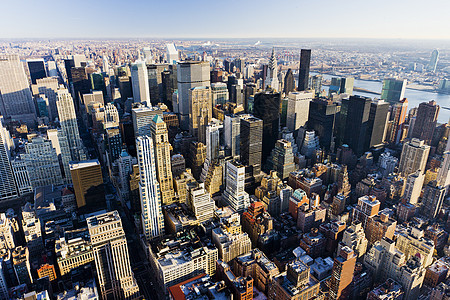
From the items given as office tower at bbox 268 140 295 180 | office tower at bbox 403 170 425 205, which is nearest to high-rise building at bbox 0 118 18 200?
office tower at bbox 268 140 295 180

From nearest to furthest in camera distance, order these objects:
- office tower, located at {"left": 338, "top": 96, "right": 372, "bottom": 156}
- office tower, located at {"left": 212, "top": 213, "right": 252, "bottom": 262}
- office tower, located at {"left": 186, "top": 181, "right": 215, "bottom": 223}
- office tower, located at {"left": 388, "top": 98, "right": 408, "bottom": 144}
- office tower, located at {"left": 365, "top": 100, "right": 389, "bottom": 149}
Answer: office tower, located at {"left": 212, "top": 213, "right": 252, "bottom": 262} → office tower, located at {"left": 186, "top": 181, "right": 215, "bottom": 223} → office tower, located at {"left": 338, "top": 96, "right": 372, "bottom": 156} → office tower, located at {"left": 365, "top": 100, "right": 389, "bottom": 149} → office tower, located at {"left": 388, "top": 98, "right": 408, "bottom": 144}

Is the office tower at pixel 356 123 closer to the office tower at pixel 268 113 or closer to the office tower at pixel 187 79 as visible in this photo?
the office tower at pixel 268 113

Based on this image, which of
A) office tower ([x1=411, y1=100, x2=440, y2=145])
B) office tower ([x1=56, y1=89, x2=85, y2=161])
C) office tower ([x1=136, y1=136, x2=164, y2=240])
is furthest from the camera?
office tower ([x1=411, y1=100, x2=440, y2=145])

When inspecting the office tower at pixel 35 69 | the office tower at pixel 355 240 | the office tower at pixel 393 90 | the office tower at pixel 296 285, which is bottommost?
the office tower at pixel 355 240

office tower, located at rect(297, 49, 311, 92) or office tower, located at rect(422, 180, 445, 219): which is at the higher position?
office tower, located at rect(297, 49, 311, 92)

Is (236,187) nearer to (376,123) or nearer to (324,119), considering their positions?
(324,119)

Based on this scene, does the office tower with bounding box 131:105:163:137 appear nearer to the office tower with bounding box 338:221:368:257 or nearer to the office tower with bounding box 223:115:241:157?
the office tower with bounding box 223:115:241:157

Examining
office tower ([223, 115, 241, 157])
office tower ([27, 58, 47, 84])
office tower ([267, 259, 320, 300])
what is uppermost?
office tower ([27, 58, 47, 84])

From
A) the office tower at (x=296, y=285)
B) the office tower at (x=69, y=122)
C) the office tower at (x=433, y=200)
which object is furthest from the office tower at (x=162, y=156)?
the office tower at (x=433, y=200)
